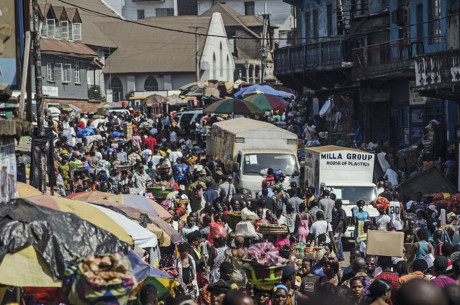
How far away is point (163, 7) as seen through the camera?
103 m

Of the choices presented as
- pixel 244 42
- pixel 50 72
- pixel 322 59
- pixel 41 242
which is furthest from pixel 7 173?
pixel 244 42

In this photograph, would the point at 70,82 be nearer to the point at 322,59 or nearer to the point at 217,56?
the point at 217,56

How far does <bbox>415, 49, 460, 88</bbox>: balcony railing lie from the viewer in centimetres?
2847

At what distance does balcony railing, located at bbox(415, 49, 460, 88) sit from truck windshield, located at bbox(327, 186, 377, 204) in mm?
5142

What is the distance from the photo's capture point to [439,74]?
29.4 m

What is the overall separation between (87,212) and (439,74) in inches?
735

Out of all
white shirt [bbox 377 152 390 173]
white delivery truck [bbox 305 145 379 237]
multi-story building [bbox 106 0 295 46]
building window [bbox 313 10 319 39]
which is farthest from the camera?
multi-story building [bbox 106 0 295 46]

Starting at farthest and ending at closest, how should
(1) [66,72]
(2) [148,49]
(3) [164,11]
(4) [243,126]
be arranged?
(3) [164,11], (2) [148,49], (1) [66,72], (4) [243,126]

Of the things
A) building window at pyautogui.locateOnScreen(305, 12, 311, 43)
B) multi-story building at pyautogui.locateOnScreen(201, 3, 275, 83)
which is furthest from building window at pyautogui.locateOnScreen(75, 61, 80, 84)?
multi-story building at pyautogui.locateOnScreen(201, 3, 275, 83)

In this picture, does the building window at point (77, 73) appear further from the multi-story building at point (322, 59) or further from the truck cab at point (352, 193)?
the truck cab at point (352, 193)

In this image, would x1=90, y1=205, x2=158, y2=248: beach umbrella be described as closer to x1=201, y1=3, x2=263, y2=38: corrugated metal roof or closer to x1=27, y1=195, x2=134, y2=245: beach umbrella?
x1=27, y1=195, x2=134, y2=245: beach umbrella

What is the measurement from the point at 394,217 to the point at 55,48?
148 feet

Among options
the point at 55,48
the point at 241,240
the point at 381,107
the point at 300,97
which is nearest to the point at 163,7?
the point at 55,48

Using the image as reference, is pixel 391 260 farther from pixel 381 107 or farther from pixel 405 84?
pixel 381 107
